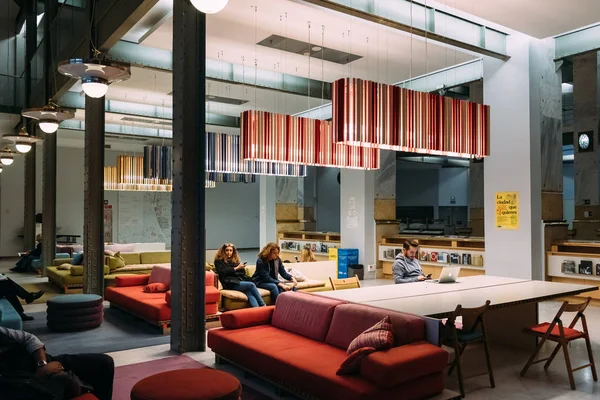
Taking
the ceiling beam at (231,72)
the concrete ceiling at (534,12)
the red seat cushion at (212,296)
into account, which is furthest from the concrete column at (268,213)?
the concrete ceiling at (534,12)

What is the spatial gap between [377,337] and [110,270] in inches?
334

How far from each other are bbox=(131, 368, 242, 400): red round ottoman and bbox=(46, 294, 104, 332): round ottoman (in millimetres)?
4226

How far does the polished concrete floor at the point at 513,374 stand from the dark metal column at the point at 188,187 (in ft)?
1.34

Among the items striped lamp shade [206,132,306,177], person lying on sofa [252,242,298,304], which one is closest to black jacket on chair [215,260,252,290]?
person lying on sofa [252,242,298,304]

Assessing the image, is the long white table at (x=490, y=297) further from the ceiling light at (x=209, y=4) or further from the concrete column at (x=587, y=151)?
the concrete column at (x=587, y=151)

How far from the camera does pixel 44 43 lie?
470 inches

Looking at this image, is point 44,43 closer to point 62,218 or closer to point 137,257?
point 137,257

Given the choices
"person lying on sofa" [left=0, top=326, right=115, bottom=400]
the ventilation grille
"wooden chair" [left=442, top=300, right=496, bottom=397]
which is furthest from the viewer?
the ventilation grille

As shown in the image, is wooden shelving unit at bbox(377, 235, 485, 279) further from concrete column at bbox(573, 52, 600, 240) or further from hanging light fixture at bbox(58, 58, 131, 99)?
hanging light fixture at bbox(58, 58, 131, 99)

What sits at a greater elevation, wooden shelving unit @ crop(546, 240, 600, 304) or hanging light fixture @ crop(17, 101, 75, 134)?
hanging light fixture @ crop(17, 101, 75, 134)

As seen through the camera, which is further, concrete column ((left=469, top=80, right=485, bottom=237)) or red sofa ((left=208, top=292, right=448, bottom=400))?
concrete column ((left=469, top=80, right=485, bottom=237))

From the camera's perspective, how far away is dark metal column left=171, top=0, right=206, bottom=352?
6445 millimetres

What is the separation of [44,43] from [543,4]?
34.3ft

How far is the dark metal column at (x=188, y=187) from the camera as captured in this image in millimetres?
6445
